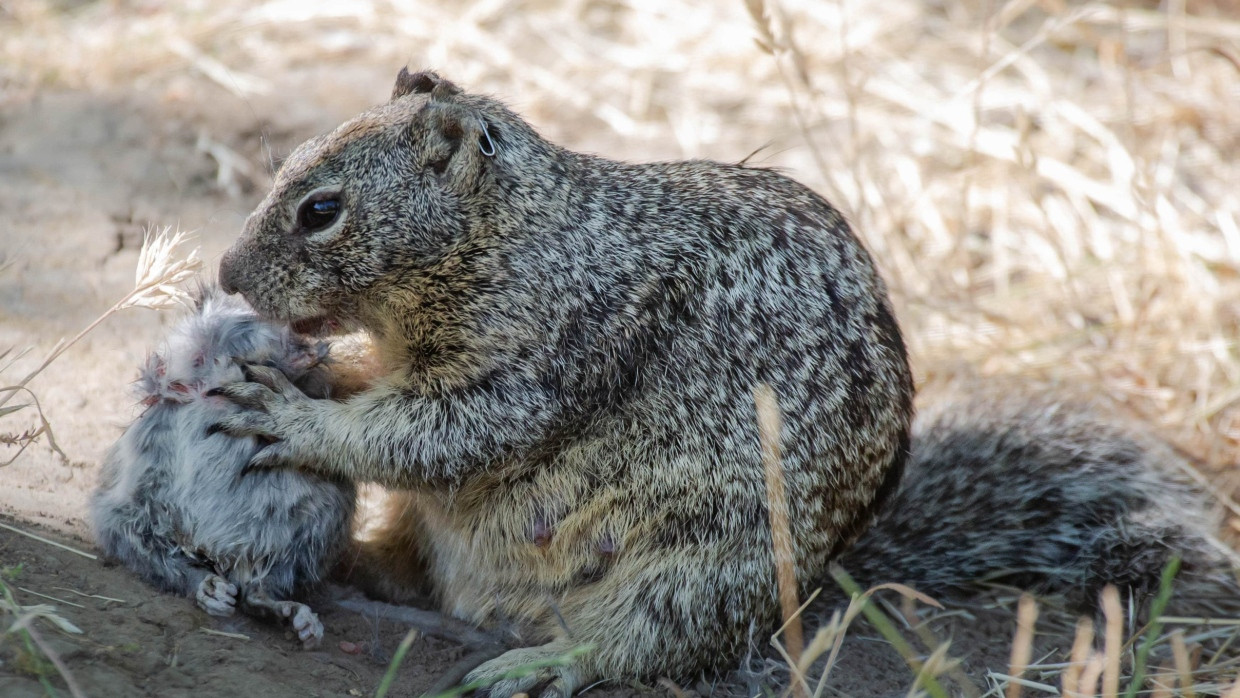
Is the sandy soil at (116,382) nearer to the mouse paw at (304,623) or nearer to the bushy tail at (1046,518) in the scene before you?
the mouse paw at (304,623)

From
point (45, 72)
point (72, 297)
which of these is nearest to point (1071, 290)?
point (72, 297)

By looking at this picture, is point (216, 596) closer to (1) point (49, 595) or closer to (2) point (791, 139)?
(1) point (49, 595)

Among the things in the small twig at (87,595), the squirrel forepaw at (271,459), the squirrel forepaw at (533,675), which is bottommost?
the squirrel forepaw at (533,675)

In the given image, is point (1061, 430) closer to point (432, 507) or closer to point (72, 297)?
point (432, 507)

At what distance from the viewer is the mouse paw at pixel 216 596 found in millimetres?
3457

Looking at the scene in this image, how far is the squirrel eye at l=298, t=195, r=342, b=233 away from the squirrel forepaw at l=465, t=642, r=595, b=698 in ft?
4.83

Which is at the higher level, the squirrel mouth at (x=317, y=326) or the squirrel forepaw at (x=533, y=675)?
the squirrel mouth at (x=317, y=326)

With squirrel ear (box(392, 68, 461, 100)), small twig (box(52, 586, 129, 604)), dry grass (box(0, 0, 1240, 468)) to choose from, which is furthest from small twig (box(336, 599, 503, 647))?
dry grass (box(0, 0, 1240, 468))

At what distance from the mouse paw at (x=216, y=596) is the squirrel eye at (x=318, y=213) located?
3.67ft

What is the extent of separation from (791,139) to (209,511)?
499cm

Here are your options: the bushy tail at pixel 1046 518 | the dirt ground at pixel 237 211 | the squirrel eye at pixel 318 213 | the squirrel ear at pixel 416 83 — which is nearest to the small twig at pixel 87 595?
the dirt ground at pixel 237 211

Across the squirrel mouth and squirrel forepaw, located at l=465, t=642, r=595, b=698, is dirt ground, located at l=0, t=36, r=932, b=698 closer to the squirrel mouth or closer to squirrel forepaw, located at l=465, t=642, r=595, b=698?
squirrel forepaw, located at l=465, t=642, r=595, b=698

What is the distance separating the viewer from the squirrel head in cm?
359

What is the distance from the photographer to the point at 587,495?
370cm
